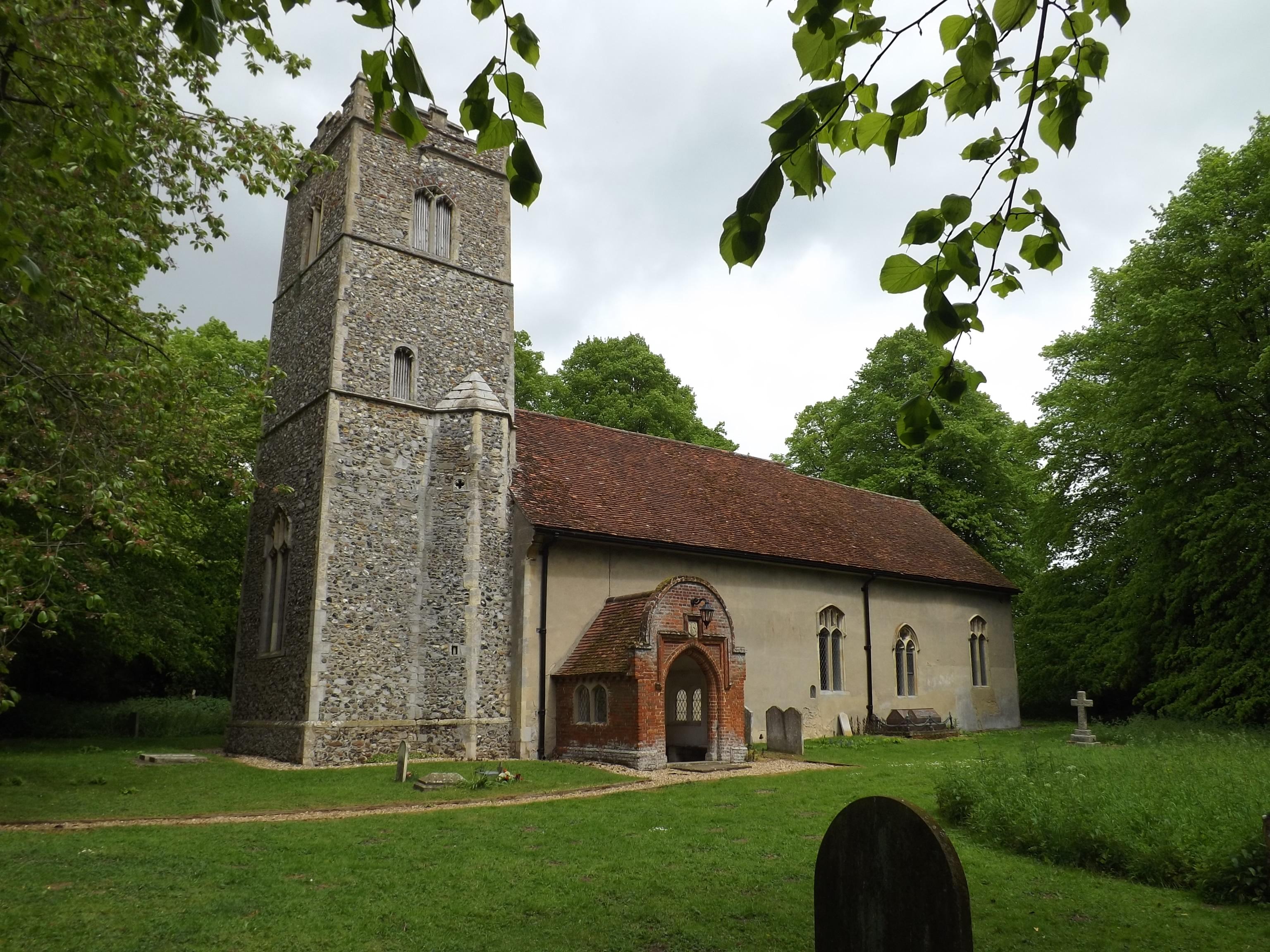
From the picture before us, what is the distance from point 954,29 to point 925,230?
0.75 meters

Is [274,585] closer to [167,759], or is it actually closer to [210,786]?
[167,759]

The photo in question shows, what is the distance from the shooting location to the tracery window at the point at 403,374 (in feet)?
62.6

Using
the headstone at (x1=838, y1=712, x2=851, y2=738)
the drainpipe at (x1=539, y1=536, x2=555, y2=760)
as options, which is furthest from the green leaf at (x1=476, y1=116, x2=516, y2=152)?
the headstone at (x1=838, y1=712, x2=851, y2=738)

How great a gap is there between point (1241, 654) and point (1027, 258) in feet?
66.5

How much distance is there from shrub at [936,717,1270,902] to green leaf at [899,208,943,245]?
6907 mm

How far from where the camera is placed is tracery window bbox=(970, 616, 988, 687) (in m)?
27.3

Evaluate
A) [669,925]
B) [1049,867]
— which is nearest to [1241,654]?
[1049,867]

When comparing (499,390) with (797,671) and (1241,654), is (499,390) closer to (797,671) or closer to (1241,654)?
(797,671)

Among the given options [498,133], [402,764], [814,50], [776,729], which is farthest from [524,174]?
[776,729]

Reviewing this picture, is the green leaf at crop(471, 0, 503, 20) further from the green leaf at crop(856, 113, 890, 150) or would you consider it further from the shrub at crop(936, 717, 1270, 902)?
the shrub at crop(936, 717, 1270, 902)

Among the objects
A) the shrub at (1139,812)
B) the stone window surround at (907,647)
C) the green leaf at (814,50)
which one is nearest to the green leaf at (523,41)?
the green leaf at (814,50)

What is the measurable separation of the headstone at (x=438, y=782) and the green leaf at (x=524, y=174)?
12.3 metres

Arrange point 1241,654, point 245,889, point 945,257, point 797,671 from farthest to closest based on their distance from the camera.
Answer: point 797,671, point 1241,654, point 245,889, point 945,257

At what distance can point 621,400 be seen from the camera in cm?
3578
